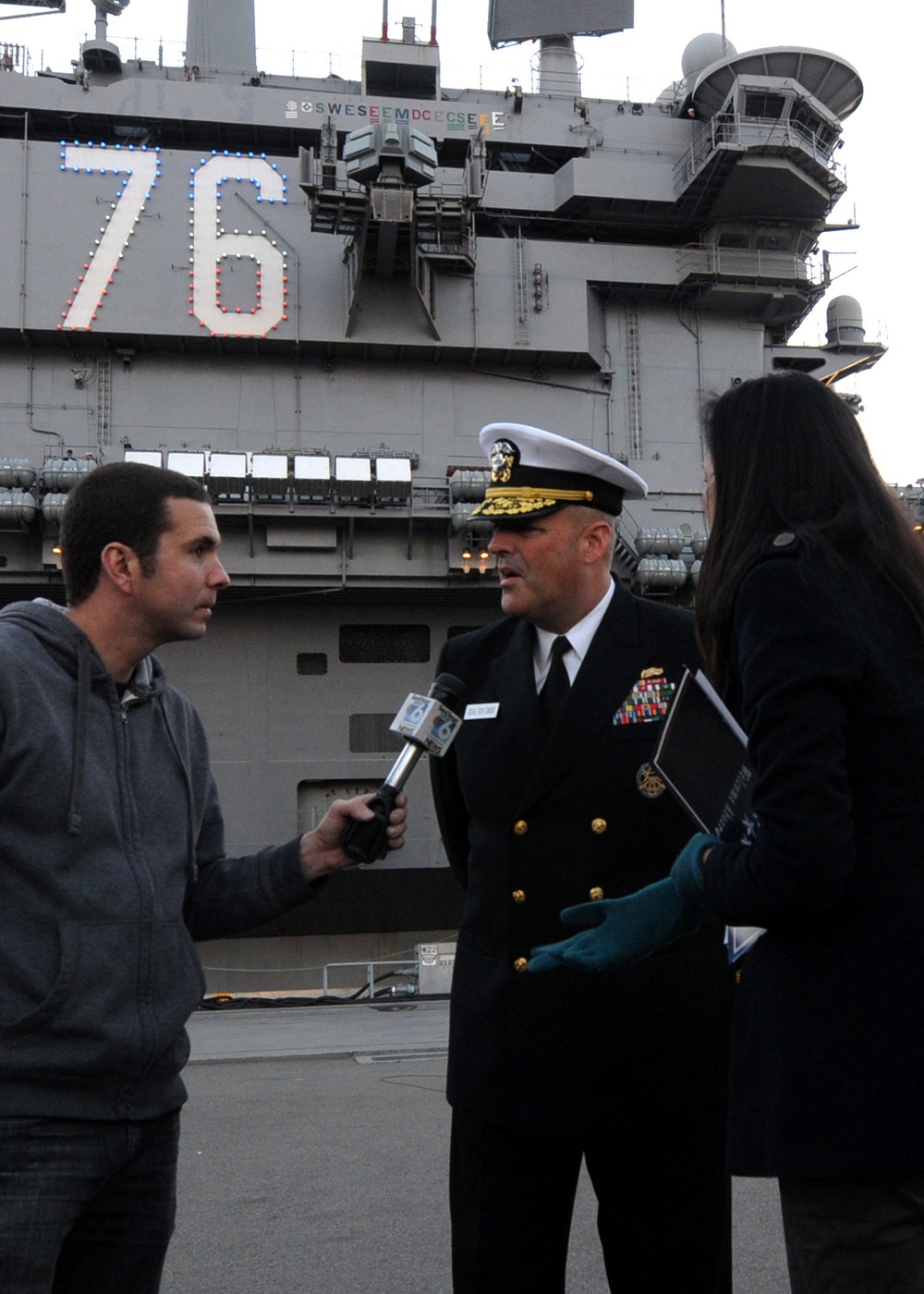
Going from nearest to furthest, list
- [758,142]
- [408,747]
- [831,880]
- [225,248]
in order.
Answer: [831,880]
[408,747]
[758,142]
[225,248]

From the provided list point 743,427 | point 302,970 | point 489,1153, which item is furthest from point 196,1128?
point 302,970

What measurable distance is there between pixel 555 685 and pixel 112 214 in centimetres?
1648

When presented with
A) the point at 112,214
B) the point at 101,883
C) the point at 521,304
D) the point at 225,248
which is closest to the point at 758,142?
the point at 521,304

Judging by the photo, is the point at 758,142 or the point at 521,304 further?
the point at 521,304

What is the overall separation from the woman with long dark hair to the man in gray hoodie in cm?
90

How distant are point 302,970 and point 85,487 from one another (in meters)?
15.4

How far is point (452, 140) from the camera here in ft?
60.7

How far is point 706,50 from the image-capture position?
20422 millimetres

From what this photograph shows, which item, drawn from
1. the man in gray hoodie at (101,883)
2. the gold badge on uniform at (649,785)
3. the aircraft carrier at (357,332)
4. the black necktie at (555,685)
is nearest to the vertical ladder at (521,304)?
the aircraft carrier at (357,332)

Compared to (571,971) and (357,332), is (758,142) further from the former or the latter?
(571,971)

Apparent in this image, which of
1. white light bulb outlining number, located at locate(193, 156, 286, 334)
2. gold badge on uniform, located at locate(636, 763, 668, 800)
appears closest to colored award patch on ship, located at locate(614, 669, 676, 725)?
gold badge on uniform, located at locate(636, 763, 668, 800)

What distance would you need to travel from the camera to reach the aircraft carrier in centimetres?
1664

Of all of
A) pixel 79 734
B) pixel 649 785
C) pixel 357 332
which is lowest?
pixel 649 785

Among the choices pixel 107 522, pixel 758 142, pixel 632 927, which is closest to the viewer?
pixel 632 927
